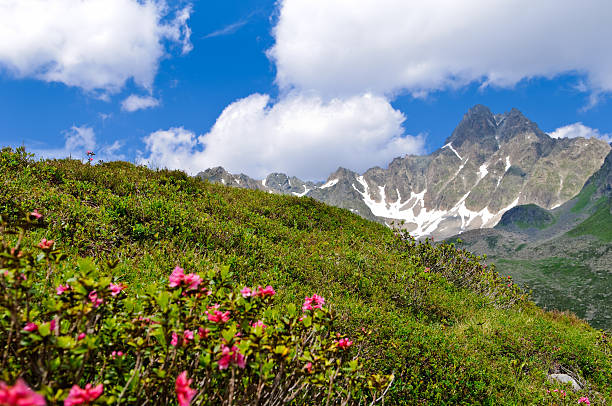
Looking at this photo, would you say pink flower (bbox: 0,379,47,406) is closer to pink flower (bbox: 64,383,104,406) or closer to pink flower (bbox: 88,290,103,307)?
pink flower (bbox: 64,383,104,406)

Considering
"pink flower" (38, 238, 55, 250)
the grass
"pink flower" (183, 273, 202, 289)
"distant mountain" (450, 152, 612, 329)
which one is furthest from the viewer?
the grass

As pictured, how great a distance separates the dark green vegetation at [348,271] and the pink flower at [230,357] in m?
2.02

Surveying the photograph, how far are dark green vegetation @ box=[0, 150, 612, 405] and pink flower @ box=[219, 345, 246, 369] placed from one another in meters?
2.02

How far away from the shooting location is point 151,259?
6.35 m

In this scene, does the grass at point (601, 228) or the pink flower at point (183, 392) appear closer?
the pink flower at point (183, 392)

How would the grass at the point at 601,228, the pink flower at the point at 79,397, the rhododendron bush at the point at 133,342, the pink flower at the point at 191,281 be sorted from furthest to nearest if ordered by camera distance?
the grass at the point at 601,228 → the pink flower at the point at 191,281 → the rhododendron bush at the point at 133,342 → the pink flower at the point at 79,397

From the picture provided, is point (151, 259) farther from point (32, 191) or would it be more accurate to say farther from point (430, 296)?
point (430, 296)

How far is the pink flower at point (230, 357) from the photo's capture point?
2.30 metres

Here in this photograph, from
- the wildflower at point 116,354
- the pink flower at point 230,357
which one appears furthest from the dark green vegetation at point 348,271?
the pink flower at point 230,357

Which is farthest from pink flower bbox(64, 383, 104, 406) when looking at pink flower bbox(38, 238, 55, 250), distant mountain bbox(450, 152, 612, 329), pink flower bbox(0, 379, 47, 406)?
distant mountain bbox(450, 152, 612, 329)

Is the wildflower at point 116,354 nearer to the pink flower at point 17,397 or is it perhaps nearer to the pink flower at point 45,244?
the pink flower at point 45,244

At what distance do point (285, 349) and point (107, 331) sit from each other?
5.31 ft

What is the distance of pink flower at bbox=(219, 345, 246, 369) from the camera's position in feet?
7.56

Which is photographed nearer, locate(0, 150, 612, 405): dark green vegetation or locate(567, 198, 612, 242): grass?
locate(0, 150, 612, 405): dark green vegetation
